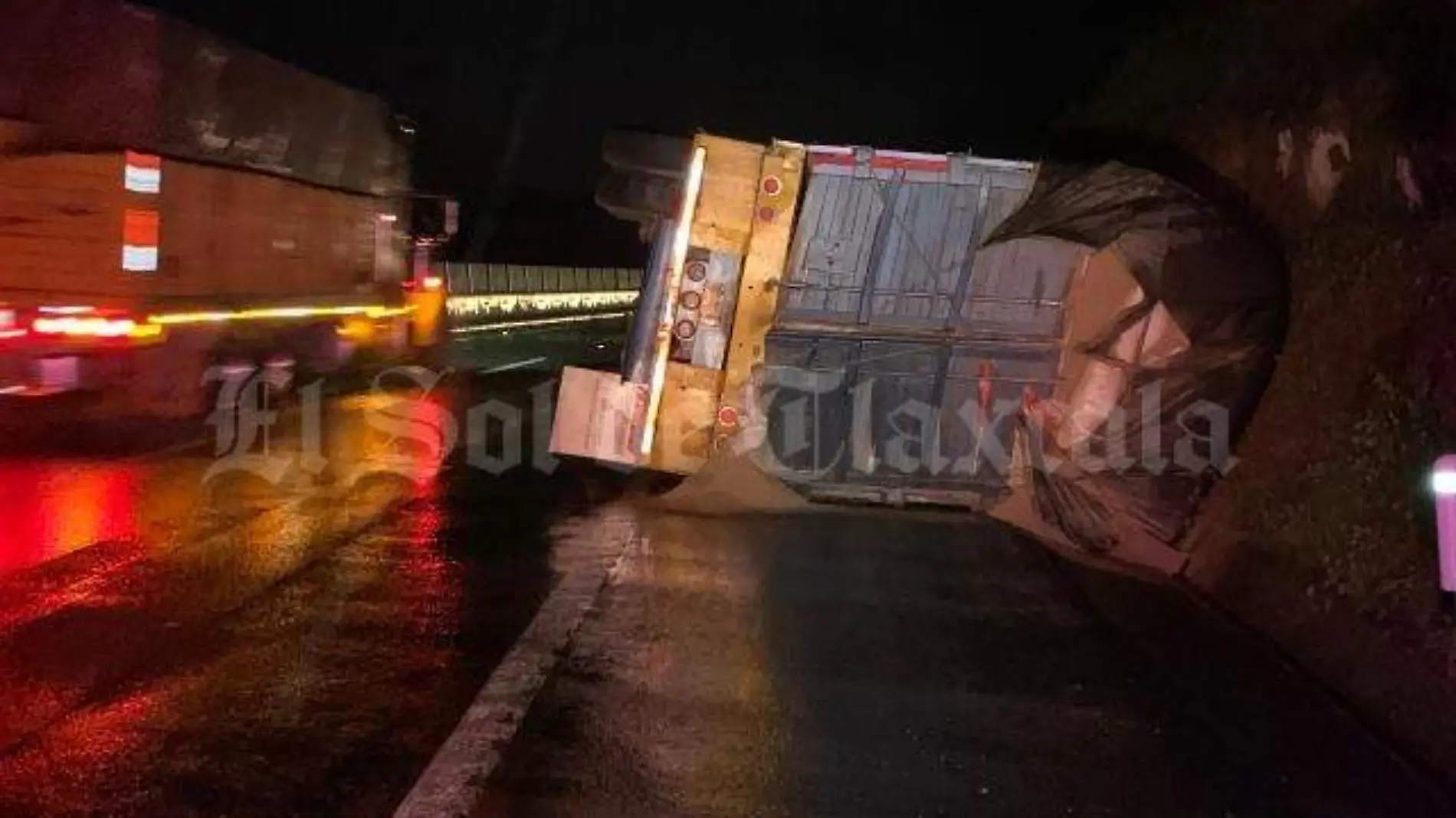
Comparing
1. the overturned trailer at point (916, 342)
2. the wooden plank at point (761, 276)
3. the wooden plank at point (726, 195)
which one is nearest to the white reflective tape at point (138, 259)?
the overturned trailer at point (916, 342)

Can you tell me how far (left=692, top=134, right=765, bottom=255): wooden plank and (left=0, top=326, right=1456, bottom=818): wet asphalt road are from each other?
78.7 inches

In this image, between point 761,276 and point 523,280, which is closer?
point 761,276

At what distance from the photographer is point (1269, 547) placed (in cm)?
838

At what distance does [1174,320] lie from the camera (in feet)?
31.5

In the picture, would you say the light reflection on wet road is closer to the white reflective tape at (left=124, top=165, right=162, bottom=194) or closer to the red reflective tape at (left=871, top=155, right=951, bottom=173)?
the white reflective tape at (left=124, top=165, right=162, bottom=194)

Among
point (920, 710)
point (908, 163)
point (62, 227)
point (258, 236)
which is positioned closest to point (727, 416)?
point (908, 163)

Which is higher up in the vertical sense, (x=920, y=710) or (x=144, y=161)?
(x=144, y=161)

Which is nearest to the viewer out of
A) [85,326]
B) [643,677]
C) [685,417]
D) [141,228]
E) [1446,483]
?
[1446,483]

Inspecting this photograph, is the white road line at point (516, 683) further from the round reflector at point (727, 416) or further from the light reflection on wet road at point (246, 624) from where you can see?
the round reflector at point (727, 416)

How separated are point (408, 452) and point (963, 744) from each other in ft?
29.9

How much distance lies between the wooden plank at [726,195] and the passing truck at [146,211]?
20.4 ft

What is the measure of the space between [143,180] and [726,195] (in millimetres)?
6385

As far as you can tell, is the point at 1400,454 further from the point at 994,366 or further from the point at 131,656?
the point at 131,656

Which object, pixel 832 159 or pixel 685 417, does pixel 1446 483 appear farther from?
pixel 685 417
